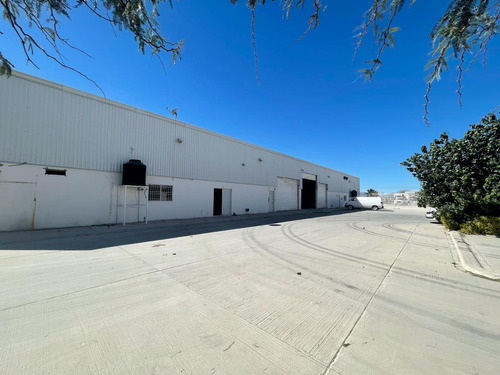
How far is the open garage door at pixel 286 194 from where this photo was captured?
79.4ft

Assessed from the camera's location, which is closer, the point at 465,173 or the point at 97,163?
the point at 465,173

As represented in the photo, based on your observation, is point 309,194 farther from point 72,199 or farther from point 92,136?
point 72,199

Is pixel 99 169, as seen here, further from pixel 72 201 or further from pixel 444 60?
pixel 444 60

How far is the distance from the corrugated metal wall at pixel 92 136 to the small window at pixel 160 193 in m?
0.88

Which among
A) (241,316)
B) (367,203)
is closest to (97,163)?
(241,316)

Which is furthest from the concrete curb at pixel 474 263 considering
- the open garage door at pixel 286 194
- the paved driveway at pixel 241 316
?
the open garage door at pixel 286 194

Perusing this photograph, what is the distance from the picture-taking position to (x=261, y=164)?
71.5 ft

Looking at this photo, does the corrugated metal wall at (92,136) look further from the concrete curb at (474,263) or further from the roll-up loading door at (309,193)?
the roll-up loading door at (309,193)

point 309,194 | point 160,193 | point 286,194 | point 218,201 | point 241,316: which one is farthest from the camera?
point 309,194

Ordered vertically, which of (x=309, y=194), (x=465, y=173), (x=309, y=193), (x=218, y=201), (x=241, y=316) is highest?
(x=465, y=173)

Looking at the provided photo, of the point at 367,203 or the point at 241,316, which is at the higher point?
the point at 367,203

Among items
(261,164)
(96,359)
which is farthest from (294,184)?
(96,359)

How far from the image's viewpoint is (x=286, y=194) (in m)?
25.5

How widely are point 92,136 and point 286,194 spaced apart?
19427 millimetres
